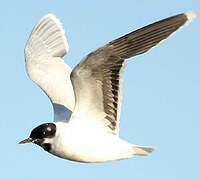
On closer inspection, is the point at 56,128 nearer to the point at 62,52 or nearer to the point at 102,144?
the point at 102,144

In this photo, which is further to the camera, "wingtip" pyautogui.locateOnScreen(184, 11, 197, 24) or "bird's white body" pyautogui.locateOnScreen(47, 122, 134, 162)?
"bird's white body" pyautogui.locateOnScreen(47, 122, 134, 162)

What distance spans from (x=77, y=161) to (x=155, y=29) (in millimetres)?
2399

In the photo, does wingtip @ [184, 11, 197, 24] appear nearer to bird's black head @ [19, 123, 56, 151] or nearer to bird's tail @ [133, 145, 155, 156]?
bird's tail @ [133, 145, 155, 156]

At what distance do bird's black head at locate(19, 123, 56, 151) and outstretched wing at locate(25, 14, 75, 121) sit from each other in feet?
1.97

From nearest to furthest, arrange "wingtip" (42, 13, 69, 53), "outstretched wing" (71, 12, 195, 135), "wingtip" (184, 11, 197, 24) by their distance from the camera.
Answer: "wingtip" (184, 11, 197, 24) → "outstretched wing" (71, 12, 195, 135) → "wingtip" (42, 13, 69, 53)

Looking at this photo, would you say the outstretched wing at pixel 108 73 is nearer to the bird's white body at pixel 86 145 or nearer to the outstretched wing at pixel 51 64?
the bird's white body at pixel 86 145

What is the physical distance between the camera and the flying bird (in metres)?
9.14

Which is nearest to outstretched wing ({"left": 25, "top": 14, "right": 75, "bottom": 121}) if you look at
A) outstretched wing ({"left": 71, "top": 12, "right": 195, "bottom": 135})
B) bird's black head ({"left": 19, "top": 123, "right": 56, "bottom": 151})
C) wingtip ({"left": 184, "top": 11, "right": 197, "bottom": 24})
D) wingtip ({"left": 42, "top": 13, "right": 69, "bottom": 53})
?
wingtip ({"left": 42, "top": 13, "right": 69, "bottom": 53})

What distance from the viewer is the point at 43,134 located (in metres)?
10.1

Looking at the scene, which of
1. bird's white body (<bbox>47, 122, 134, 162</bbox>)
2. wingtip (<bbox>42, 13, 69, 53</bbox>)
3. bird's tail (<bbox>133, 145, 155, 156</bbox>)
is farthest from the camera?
wingtip (<bbox>42, 13, 69, 53</bbox>)

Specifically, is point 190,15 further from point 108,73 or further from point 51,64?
point 51,64

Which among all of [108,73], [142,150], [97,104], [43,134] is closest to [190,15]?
[108,73]

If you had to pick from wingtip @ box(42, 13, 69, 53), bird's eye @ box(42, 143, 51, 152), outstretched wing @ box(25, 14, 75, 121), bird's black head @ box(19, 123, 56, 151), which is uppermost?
wingtip @ box(42, 13, 69, 53)

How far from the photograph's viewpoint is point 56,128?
1012cm
